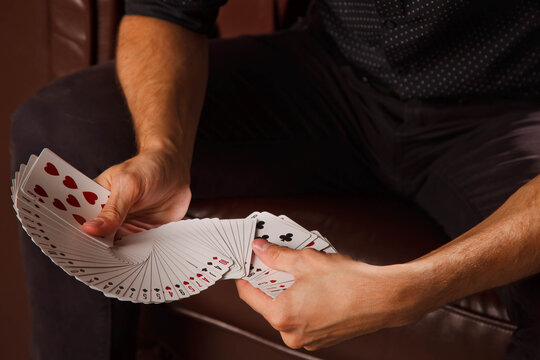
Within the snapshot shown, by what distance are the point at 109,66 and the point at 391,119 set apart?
23.4 inches

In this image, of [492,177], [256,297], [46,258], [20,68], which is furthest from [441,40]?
[20,68]

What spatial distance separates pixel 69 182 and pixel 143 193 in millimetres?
105

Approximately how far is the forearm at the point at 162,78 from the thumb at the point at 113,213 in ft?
0.55

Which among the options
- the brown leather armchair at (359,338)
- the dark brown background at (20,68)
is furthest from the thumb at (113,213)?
the dark brown background at (20,68)

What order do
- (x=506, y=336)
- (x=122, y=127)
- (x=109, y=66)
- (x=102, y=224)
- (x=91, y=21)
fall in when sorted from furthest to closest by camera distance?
(x=91, y=21) < (x=109, y=66) < (x=122, y=127) < (x=506, y=336) < (x=102, y=224)

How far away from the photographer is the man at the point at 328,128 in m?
0.87

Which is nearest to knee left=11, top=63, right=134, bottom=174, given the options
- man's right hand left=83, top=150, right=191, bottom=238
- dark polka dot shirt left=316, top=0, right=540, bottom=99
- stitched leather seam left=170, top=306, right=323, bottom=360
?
man's right hand left=83, top=150, right=191, bottom=238

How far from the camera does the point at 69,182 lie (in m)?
0.85

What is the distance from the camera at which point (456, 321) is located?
95 centimetres

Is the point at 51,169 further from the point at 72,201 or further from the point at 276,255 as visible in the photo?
the point at 276,255

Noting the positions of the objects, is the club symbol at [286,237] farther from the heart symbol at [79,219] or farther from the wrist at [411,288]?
the heart symbol at [79,219]

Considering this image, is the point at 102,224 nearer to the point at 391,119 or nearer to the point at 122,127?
the point at 122,127

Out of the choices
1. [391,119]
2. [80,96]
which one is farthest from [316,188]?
[80,96]

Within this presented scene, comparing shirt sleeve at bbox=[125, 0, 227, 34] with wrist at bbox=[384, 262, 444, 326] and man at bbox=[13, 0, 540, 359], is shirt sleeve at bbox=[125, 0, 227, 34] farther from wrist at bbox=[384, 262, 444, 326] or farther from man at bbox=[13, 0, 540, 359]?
wrist at bbox=[384, 262, 444, 326]
